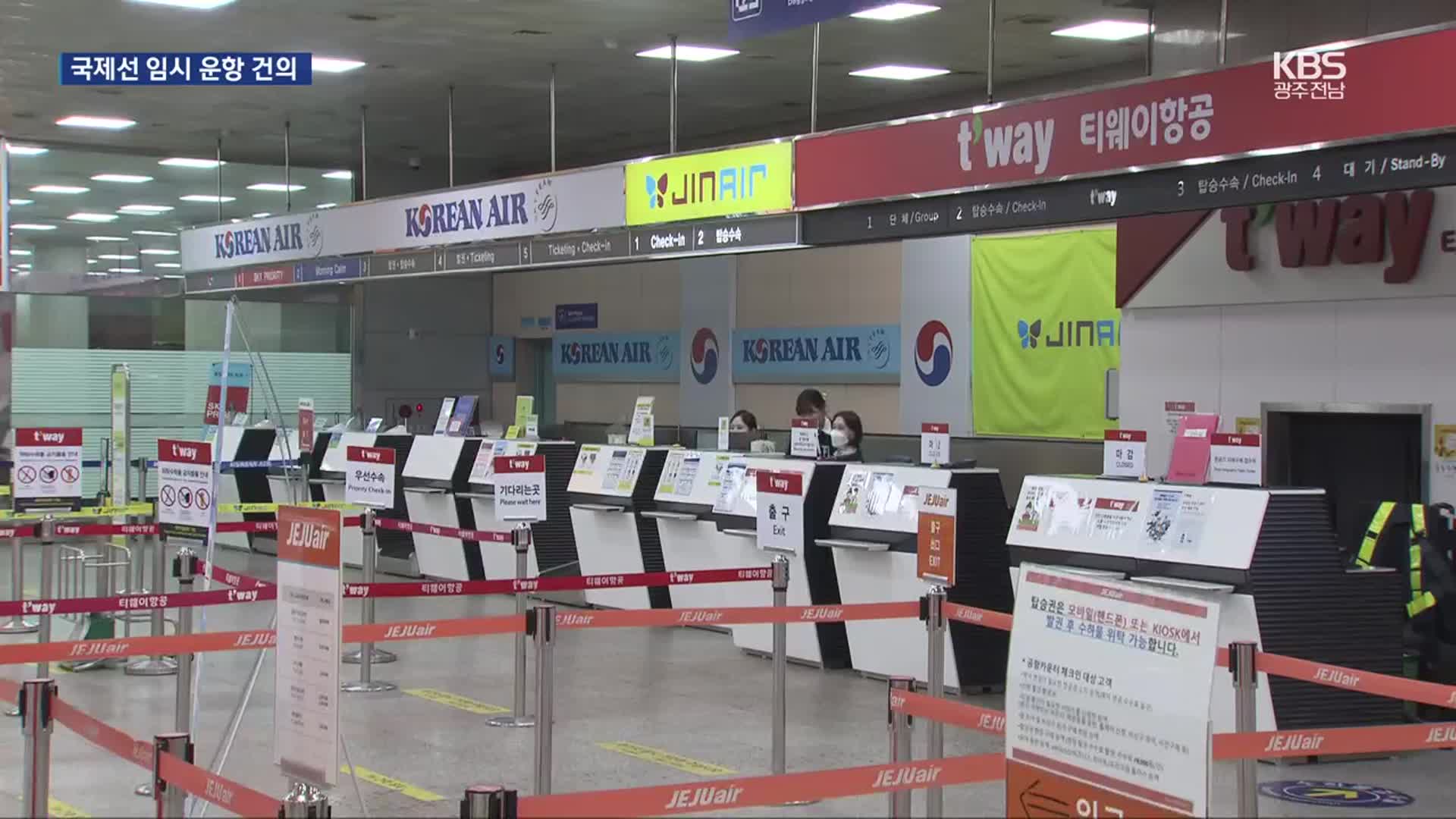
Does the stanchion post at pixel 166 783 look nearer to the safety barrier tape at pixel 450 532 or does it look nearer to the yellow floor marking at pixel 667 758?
the yellow floor marking at pixel 667 758

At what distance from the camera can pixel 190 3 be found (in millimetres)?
10547

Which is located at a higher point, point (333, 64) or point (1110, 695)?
point (333, 64)

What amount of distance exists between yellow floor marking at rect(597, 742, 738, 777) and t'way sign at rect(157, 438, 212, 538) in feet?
8.43

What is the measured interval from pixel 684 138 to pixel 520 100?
10.1ft

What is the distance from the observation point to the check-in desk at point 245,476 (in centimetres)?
1686

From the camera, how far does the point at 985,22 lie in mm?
11188

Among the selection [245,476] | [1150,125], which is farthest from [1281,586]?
[245,476]

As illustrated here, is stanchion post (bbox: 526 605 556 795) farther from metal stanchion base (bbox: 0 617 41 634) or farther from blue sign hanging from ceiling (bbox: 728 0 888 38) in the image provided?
metal stanchion base (bbox: 0 617 41 634)

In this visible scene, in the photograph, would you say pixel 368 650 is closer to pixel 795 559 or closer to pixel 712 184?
pixel 795 559

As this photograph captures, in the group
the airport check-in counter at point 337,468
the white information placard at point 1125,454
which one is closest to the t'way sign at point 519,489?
the white information placard at point 1125,454

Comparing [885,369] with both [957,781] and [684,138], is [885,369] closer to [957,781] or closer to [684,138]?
[684,138]

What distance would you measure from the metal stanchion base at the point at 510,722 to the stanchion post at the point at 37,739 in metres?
3.71

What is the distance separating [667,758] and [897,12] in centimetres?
534

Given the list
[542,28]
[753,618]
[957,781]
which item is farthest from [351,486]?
[957,781]
